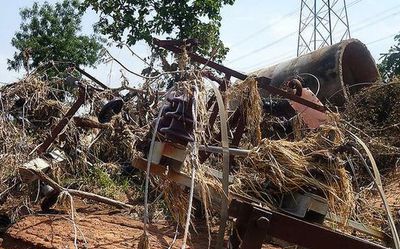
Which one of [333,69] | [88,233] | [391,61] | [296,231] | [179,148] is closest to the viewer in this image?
[296,231]

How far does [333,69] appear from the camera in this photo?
6.96m

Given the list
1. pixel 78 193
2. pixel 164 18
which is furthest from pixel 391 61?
pixel 78 193

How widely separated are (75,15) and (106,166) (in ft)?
58.2

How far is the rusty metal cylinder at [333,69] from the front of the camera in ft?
22.7

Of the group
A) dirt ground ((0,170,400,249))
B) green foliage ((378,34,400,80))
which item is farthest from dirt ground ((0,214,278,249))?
green foliage ((378,34,400,80))

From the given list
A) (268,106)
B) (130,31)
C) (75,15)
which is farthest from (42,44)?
(268,106)

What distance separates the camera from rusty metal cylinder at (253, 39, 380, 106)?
273 inches

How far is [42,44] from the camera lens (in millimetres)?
20469

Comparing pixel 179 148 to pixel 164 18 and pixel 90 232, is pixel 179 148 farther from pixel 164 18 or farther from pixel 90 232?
pixel 164 18

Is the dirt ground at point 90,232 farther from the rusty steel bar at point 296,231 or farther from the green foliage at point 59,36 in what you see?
the green foliage at point 59,36

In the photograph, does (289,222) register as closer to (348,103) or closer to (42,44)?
(348,103)

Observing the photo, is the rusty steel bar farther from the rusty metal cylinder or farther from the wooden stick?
the rusty metal cylinder

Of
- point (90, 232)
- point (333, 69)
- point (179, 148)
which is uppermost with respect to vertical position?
point (333, 69)

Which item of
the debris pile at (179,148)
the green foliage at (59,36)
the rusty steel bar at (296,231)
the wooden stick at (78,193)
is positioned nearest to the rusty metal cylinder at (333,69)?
the debris pile at (179,148)
